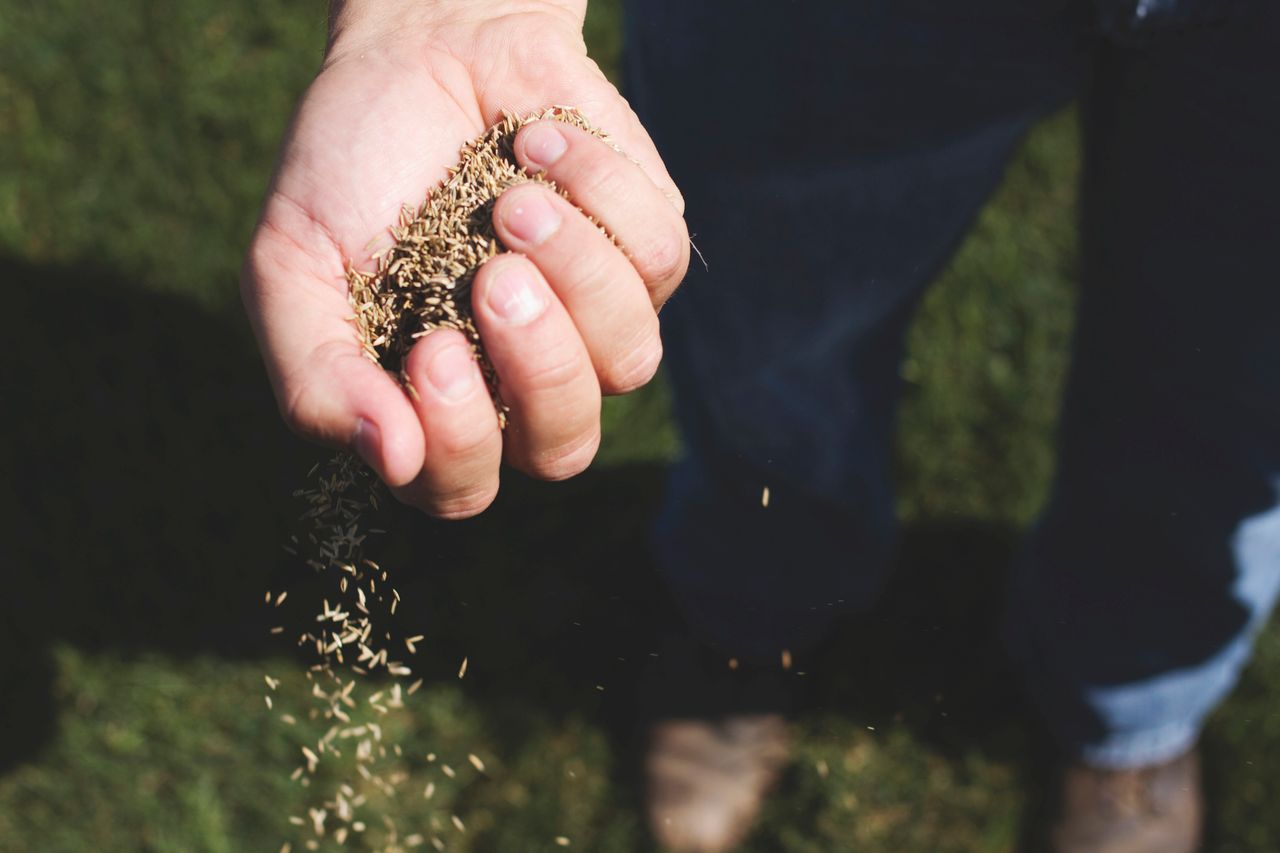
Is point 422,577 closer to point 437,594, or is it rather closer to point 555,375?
point 437,594

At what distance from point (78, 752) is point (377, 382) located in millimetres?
1966

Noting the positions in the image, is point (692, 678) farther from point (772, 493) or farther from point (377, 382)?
point (377, 382)

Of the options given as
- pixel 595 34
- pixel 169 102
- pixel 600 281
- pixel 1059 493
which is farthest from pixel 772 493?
pixel 169 102

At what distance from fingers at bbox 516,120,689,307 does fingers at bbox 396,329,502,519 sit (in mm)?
159

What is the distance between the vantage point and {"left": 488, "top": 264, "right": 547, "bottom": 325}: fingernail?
1362 millimetres

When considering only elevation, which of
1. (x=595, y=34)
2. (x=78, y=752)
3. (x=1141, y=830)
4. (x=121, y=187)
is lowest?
(x=78, y=752)

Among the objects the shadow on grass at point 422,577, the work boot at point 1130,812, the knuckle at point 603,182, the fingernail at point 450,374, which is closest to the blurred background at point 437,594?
the shadow on grass at point 422,577

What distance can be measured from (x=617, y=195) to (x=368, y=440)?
1.42 ft

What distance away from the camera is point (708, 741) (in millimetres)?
2793

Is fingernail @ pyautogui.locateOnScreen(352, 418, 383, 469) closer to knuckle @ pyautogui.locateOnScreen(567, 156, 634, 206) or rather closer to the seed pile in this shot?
the seed pile

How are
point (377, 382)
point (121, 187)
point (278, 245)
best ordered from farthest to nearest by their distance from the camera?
point (121, 187) < point (278, 245) < point (377, 382)

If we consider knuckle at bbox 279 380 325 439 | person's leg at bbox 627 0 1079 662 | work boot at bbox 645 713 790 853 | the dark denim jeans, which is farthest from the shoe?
knuckle at bbox 279 380 325 439

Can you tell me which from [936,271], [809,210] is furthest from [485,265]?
[936,271]

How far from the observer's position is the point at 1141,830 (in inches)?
107
